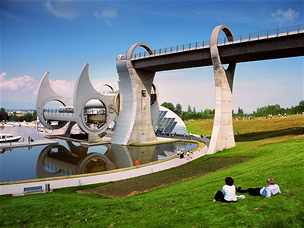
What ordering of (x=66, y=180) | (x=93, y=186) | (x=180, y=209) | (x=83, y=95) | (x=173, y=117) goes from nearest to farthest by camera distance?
(x=180, y=209) < (x=93, y=186) < (x=66, y=180) < (x=83, y=95) < (x=173, y=117)

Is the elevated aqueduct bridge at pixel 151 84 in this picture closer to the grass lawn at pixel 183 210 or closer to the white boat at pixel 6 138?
the white boat at pixel 6 138

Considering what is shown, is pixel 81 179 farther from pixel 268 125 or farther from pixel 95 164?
pixel 268 125

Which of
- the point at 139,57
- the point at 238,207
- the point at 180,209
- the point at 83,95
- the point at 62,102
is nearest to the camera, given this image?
the point at 238,207

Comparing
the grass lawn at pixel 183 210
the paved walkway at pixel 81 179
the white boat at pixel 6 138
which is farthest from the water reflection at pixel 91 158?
the grass lawn at pixel 183 210

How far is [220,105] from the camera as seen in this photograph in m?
34.3

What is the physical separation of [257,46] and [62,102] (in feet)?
151

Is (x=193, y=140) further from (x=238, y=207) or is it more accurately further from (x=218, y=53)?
(x=238, y=207)

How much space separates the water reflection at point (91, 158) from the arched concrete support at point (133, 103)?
2.78m

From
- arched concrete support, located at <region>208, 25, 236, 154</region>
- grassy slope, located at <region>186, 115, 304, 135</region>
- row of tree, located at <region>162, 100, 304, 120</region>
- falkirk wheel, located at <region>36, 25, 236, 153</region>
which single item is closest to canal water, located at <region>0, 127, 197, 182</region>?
falkirk wheel, located at <region>36, 25, 236, 153</region>

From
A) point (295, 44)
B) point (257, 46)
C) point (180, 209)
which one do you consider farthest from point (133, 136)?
point (180, 209)

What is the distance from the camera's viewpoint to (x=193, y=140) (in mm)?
48531

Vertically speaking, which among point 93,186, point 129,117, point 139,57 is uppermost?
point 139,57

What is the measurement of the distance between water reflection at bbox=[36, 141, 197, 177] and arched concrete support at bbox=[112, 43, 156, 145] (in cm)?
278

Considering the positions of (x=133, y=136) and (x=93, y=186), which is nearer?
(x=93, y=186)
